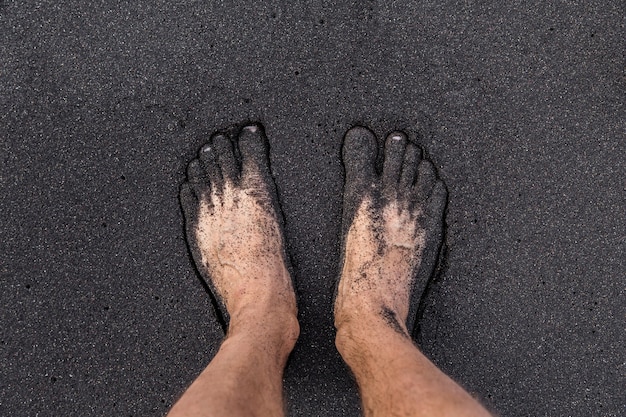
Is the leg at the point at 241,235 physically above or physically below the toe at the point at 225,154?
below

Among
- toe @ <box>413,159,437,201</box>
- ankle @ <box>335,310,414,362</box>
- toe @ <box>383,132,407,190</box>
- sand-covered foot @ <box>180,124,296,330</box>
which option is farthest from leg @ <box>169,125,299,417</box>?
toe @ <box>413,159,437,201</box>

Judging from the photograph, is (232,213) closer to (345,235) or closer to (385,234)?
(345,235)

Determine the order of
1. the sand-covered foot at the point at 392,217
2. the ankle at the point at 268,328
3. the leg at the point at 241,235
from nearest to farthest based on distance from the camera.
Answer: the ankle at the point at 268,328 → the leg at the point at 241,235 → the sand-covered foot at the point at 392,217

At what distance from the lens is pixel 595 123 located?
2.04 metres

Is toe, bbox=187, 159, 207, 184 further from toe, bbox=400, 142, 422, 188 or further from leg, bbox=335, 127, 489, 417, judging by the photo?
toe, bbox=400, 142, 422, 188

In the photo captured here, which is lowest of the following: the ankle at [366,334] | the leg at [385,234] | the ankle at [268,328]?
the ankle at [366,334]

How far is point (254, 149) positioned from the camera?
2.04m

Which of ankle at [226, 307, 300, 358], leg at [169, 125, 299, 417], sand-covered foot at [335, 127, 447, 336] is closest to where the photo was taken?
ankle at [226, 307, 300, 358]

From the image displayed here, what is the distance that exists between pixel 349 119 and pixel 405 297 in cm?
82

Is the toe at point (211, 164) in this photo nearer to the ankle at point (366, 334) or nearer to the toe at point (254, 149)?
the toe at point (254, 149)

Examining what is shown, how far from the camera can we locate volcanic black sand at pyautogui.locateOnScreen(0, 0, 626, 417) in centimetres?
203

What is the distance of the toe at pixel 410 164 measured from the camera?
2.05 m

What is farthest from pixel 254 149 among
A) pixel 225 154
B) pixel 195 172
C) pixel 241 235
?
pixel 241 235

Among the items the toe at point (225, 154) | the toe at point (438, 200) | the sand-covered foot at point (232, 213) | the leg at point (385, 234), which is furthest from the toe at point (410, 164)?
the toe at point (225, 154)
